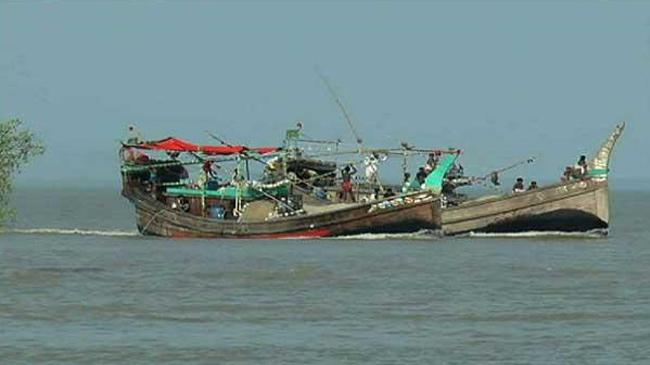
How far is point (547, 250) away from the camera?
211 feet

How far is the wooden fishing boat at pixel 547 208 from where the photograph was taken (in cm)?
Answer: 6688

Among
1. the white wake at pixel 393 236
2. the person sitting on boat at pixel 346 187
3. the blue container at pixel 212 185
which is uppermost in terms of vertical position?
the blue container at pixel 212 185

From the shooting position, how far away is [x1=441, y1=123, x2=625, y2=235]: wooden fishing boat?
6688cm

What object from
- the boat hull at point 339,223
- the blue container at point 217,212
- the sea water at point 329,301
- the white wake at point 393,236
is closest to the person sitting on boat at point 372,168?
the white wake at point 393,236

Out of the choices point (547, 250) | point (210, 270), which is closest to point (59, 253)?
point (210, 270)

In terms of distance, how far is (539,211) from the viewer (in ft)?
221

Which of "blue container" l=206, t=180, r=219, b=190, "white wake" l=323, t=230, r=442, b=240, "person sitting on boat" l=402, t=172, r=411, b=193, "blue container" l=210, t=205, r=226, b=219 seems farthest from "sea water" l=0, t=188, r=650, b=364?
"blue container" l=206, t=180, r=219, b=190

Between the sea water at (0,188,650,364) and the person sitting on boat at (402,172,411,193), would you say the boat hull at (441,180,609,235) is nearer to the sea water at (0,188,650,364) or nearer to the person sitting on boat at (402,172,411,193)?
the sea water at (0,188,650,364)

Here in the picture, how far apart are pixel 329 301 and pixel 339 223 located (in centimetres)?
2051

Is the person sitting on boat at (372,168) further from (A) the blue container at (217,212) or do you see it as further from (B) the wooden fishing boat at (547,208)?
(A) the blue container at (217,212)

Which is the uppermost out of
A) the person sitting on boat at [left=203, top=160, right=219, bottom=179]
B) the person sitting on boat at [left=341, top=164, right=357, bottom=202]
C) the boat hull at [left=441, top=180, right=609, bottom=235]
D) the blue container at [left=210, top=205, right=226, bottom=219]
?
the person sitting on boat at [left=203, top=160, right=219, bottom=179]

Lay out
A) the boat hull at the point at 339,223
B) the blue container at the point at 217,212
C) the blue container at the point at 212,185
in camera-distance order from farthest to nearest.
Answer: the blue container at the point at 212,185
the blue container at the point at 217,212
the boat hull at the point at 339,223

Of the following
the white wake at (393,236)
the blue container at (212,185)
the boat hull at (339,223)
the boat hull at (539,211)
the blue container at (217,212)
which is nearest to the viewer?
the boat hull at (339,223)

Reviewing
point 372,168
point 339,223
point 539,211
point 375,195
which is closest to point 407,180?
point 372,168
